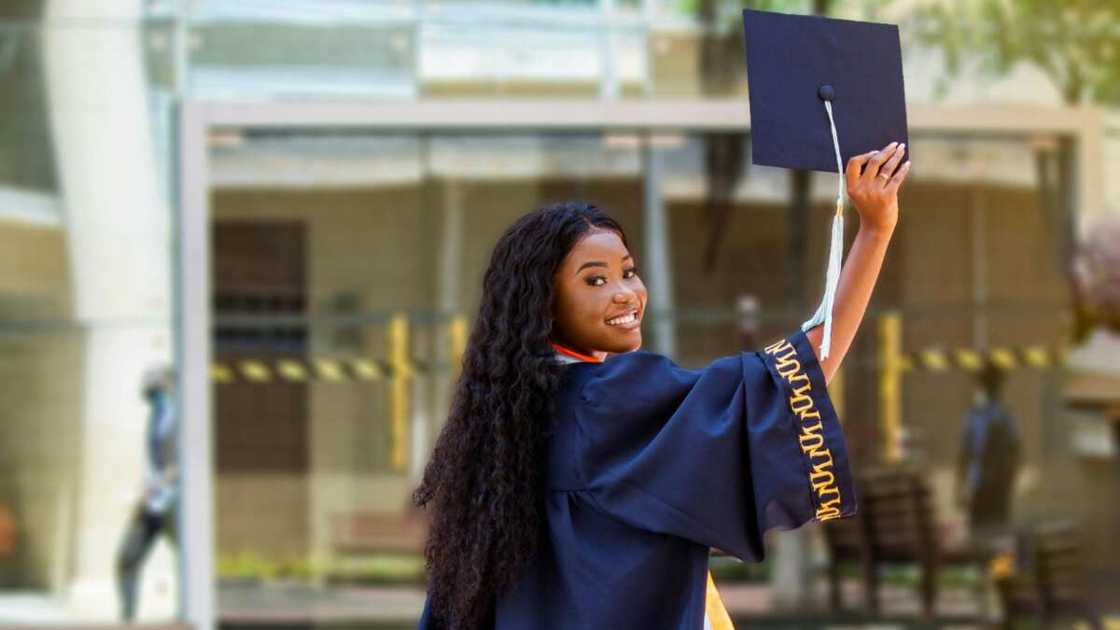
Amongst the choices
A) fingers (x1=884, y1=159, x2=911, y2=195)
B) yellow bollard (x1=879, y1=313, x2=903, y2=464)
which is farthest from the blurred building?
fingers (x1=884, y1=159, x2=911, y2=195)

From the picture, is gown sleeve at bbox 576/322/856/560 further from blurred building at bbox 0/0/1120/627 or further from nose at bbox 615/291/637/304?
blurred building at bbox 0/0/1120/627

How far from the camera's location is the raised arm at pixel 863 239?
2.87m

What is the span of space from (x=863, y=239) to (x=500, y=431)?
629 millimetres

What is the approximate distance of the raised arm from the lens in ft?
9.41

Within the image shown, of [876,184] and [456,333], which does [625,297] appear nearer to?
[876,184]

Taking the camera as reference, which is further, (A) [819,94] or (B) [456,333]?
(B) [456,333]

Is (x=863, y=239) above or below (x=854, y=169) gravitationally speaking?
below

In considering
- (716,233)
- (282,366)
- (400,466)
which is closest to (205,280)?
(282,366)

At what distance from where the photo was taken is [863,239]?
288 centimetres

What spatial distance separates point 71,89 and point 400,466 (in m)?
2.52

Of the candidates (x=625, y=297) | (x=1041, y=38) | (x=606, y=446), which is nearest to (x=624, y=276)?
(x=625, y=297)

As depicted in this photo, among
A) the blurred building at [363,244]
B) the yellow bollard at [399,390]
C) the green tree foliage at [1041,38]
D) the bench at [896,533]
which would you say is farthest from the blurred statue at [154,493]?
the green tree foliage at [1041,38]

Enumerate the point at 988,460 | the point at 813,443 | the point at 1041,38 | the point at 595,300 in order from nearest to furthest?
the point at 813,443 < the point at 595,300 < the point at 1041,38 < the point at 988,460

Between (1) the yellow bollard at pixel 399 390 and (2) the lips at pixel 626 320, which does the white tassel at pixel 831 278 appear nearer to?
(2) the lips at pixel 626 320
